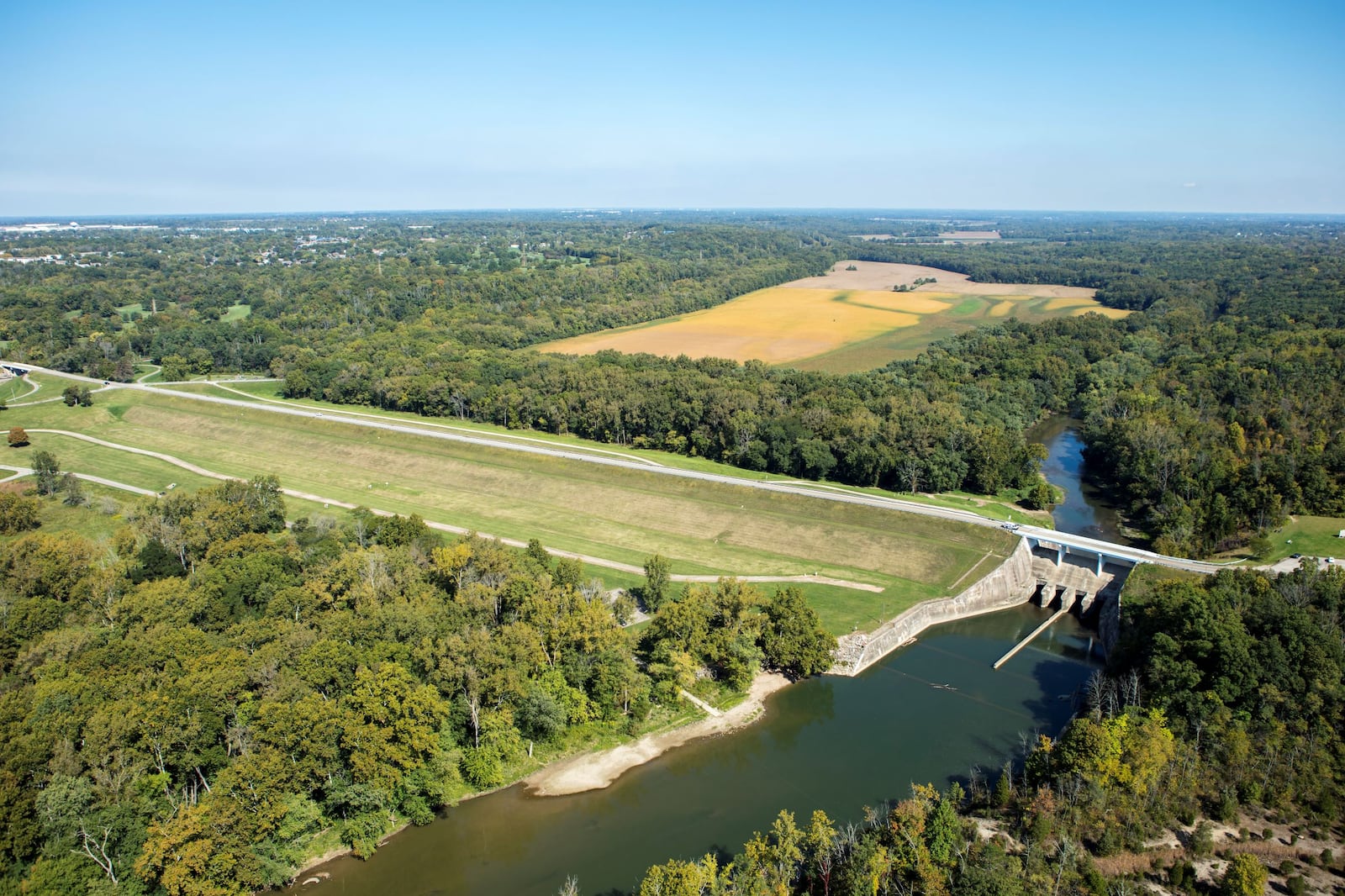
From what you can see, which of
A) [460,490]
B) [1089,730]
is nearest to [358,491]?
[460,490]

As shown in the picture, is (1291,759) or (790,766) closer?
(1291,759)

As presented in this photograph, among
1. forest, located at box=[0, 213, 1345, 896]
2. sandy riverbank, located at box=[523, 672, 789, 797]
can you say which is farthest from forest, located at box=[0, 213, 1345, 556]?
sandy riverbank, located at box=[523, 672, 789, 797]

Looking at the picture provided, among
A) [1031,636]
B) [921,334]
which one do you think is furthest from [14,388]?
[921,334]

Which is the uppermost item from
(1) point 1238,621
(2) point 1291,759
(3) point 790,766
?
(1) point 1238,621

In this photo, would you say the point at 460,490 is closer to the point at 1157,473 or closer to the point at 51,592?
the point at 51,592

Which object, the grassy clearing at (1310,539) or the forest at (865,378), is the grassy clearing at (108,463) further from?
the grassy clearing at (1310,539)

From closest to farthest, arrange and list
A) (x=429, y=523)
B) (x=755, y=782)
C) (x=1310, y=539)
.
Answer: (x=755, y=782) → (x=1310, y=539) → (x=429, y=523)

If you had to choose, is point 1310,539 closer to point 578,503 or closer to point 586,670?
point 586,670
